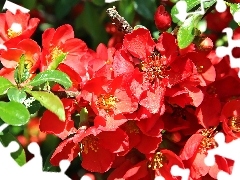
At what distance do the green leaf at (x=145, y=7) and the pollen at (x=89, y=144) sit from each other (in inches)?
25.5

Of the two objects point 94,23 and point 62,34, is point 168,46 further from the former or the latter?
point 94,23

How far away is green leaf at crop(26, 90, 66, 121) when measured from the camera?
1194 mm

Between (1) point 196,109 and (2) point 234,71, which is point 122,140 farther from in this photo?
(2) point 234,71

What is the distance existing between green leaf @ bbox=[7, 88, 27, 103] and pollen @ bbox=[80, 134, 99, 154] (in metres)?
0.21

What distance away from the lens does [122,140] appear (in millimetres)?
1306

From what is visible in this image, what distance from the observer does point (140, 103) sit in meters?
1.29

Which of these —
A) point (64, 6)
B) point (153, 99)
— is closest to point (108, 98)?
point (153, 99)

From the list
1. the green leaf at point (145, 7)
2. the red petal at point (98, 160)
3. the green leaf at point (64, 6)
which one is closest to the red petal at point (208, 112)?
the red petal at point (98, 160)

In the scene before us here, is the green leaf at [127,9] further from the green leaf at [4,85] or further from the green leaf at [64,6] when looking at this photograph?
the green leaf at [4,85]

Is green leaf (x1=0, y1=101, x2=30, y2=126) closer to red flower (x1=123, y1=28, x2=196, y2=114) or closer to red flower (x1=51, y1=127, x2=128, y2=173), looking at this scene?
red flower (x1=51, y1=127, x2=128, y2=173)

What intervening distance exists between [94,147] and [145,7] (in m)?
0.70

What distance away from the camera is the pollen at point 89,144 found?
53.7 inches

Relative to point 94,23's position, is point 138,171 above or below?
above

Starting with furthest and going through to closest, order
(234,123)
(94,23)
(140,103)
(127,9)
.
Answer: (94,23) < (127,9) < (234,123) < (140,103)
